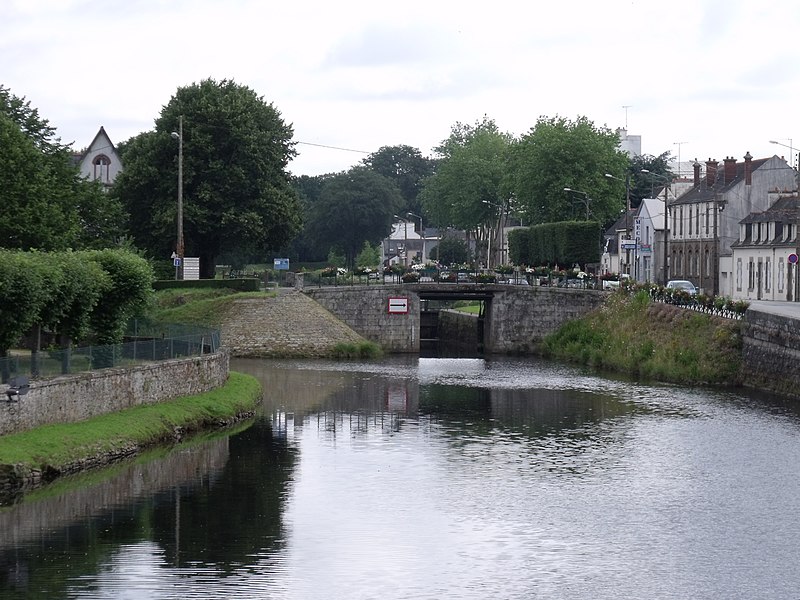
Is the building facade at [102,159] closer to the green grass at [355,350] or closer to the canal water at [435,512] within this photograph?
the green grass at [355,350]

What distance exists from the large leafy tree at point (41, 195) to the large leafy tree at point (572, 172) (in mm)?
56507

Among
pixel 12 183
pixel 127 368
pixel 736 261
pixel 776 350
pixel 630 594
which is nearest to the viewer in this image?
pixel 630 594

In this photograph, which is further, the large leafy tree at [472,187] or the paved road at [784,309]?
the large leafy tree at [472,187]

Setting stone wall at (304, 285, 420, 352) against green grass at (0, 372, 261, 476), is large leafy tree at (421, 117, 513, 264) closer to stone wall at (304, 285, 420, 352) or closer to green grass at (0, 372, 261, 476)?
stone wall at (304, 285, 420, 352)

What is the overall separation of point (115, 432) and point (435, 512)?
38.5 feet

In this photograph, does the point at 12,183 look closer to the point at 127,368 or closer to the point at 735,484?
the point at 127,368

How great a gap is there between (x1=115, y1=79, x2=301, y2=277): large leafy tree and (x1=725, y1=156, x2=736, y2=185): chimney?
114 ft

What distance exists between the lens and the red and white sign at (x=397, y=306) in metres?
93.8

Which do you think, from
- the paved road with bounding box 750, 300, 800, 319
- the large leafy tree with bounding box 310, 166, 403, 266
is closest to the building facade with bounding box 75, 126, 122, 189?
the large leafy tree with bounding box 310, 166, 403, 266

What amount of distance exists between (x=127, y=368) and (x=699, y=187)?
256 ft

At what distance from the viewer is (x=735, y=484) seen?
135 feet

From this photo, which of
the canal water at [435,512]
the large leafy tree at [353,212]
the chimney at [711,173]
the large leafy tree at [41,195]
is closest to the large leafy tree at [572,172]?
the chimney at [711,173]

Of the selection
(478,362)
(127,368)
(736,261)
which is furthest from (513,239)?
(127,368)

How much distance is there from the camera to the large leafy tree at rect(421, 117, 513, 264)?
533 ft
